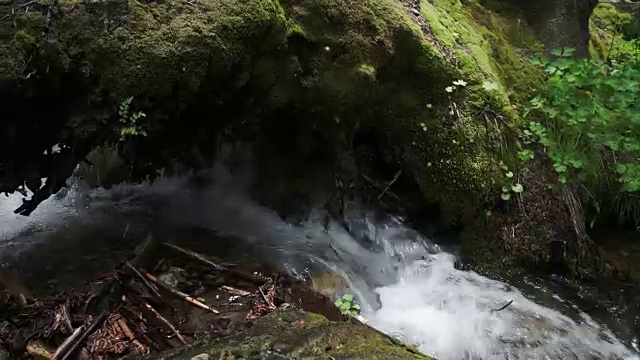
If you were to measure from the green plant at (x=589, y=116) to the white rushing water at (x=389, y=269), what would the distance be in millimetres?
1276

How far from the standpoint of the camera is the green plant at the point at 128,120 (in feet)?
11.4

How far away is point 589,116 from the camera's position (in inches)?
181

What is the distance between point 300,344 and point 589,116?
3.37 m

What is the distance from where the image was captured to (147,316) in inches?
127

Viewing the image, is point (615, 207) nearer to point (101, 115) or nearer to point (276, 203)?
point (276, 203)

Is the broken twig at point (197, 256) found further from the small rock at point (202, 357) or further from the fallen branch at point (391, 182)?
the fallen branch at point (391, 182)

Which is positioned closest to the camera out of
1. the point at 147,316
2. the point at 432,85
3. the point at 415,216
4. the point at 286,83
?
the point at 147,316

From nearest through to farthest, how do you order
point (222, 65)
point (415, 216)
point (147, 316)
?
point (147, 316) → point (222, 65) → point (415, 216)

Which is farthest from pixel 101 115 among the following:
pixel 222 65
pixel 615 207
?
pixel 615 207

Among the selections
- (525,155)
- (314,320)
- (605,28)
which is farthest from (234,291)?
(605,28)

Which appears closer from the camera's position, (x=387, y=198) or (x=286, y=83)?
(x=286, y=83)

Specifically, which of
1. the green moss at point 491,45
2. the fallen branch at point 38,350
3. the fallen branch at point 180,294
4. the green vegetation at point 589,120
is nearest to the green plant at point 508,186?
the green vegetation at point 589,120

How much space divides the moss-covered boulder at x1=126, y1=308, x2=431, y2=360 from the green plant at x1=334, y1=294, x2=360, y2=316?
0.85 metres

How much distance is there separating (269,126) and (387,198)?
1.49 m
